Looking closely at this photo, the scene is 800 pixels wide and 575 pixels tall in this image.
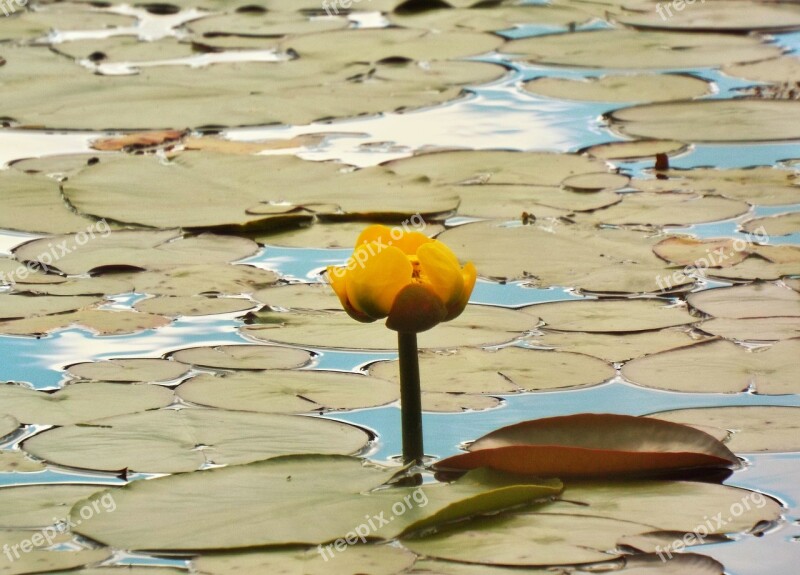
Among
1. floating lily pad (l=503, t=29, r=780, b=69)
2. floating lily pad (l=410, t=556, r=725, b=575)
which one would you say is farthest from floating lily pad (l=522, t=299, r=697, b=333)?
floating lily pad (l=503, t=29, r=780, b=69)

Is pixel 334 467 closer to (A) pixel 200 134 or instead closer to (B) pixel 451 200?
(B) pixel 451 200

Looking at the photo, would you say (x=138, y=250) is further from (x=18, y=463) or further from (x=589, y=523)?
(x=589, y=523)

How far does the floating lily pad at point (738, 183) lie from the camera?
2938 mm

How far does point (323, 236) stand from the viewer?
9.07ft

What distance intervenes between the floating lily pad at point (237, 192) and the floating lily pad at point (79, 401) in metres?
0.86

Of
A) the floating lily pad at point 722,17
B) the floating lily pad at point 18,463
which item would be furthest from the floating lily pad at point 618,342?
the floating lily pad at point 722,17

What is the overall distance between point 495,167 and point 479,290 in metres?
0.81

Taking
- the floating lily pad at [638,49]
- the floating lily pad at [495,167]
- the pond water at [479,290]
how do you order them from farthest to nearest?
the floating lily pad at [638,49] → the floating lily pad at [495,167] → the pond water at [479,290]

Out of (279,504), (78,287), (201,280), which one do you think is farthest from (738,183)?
(279,504)

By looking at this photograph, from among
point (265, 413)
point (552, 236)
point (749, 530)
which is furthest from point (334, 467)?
point (552, 236)

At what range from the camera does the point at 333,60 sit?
4445 mm

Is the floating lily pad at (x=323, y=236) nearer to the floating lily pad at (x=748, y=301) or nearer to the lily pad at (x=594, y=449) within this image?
the floating lily pad at (x=748, y=301)

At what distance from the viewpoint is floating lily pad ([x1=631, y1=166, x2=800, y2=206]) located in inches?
116

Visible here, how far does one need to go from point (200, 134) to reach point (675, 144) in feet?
3.90
